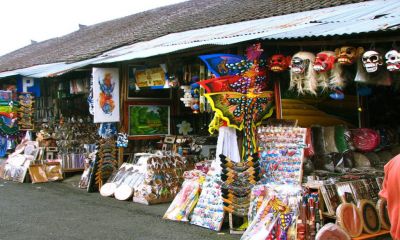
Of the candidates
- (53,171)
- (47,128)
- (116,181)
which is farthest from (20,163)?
(116,181)

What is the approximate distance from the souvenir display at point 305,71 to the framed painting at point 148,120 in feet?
15.6

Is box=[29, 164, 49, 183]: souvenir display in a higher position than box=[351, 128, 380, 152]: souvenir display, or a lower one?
lower

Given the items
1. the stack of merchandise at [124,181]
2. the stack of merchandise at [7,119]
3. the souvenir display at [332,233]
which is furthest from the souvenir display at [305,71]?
the stack of merchandise at [7,119]

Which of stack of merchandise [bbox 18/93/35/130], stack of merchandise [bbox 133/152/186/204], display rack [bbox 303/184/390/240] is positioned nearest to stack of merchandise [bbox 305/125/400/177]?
display rack [bbox 303/184/390/240]

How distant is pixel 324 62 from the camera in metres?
5.81

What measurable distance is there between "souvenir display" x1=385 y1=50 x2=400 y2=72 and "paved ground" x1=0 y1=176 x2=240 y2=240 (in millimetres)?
2746

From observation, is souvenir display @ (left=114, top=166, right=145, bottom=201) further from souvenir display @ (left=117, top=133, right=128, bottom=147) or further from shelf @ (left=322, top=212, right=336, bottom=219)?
shelf @ (left=322, top=212, right=336, bottom=219)

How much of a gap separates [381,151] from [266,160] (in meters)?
2.02

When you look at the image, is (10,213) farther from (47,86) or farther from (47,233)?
(47,86)

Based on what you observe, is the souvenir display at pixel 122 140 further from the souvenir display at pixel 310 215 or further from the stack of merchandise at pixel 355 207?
the stack of merchandise at pixel 355 207

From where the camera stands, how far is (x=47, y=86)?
15188 millimetres

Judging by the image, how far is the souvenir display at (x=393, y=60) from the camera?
517 centimetres

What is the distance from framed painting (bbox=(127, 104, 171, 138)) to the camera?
10266 millimetres

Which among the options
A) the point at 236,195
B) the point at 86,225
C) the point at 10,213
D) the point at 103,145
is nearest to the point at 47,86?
the point at 103,145
